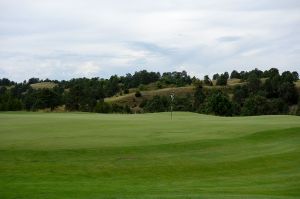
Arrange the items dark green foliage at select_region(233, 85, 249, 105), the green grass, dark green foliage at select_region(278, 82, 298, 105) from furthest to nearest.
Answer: dark green foliage at select_region(233, 85, 249, 105) → dark green foliage at select_region(278, 82, 298, 105) → the green grass

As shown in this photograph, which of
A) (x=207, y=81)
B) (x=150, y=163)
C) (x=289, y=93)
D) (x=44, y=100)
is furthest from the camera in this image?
(x=207, y=81)

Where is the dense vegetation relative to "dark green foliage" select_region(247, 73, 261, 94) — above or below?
below

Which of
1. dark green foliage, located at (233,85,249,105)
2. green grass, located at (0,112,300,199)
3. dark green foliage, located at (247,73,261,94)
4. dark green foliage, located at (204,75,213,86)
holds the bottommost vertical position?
green grass, located at (0,112,300,199)

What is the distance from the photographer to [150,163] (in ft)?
98.6

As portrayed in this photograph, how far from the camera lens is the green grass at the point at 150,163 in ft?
71.0

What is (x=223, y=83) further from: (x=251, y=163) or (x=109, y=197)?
(x=109, y=197)

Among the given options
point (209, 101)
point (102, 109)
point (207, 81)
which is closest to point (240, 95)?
point (209, 101)

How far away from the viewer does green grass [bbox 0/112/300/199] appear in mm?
21653

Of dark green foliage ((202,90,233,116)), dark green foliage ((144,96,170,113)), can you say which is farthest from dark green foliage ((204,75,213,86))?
dark green foliage ((202,90,233,116))

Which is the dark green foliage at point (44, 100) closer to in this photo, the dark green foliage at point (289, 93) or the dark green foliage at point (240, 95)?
the dark green foliage at point (240, 95)

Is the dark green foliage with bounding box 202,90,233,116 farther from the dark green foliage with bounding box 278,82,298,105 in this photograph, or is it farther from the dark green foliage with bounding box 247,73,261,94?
the dark green foliage with bounding box 247,73,261,94

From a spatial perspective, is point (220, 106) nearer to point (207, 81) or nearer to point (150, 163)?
point (207, 81)

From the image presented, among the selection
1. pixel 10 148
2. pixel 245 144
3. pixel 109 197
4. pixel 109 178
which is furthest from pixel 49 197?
pixel 245 144

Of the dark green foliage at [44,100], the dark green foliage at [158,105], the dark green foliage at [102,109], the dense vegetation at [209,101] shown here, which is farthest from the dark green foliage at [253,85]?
the dark green foliage at [44,100]
